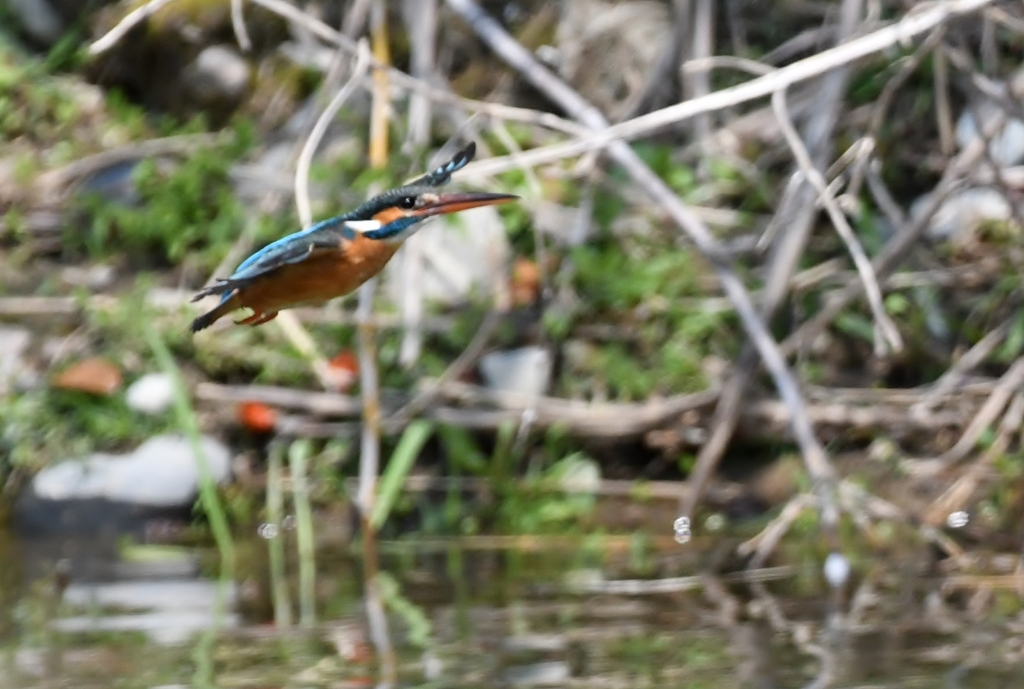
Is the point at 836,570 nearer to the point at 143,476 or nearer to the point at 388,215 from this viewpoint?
the point at 143,476

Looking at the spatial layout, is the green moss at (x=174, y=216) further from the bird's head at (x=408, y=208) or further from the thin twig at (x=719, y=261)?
the bird's head at (x=408, y=208)

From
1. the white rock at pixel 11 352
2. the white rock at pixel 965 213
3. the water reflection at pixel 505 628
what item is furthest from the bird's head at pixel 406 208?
the white rock at pixel 965 213

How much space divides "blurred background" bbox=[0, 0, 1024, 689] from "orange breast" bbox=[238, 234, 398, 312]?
1549mm

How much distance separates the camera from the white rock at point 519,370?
5273 millimetres

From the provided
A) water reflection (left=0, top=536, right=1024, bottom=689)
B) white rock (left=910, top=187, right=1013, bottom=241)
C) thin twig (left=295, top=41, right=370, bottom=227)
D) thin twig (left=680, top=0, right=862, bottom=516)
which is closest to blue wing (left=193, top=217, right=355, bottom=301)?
thin twig (left=295, top=41, right=370, bottom=227)

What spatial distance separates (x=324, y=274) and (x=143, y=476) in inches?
124

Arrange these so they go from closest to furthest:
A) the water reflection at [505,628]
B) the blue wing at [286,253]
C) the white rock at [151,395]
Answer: the blue wing at [286,253], the water reflection at [505,628], the white rock at [151,395]

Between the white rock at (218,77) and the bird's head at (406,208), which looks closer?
the bird's head at (406,208)

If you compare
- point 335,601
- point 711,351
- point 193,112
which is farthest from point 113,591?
point 193,112

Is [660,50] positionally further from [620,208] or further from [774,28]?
[620,208]

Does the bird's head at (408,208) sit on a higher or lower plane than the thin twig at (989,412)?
higher

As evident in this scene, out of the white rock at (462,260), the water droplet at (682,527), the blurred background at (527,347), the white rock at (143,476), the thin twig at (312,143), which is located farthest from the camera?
the white rock at (462,260)

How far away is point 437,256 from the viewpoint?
5539 millimetres

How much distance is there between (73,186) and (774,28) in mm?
2689
